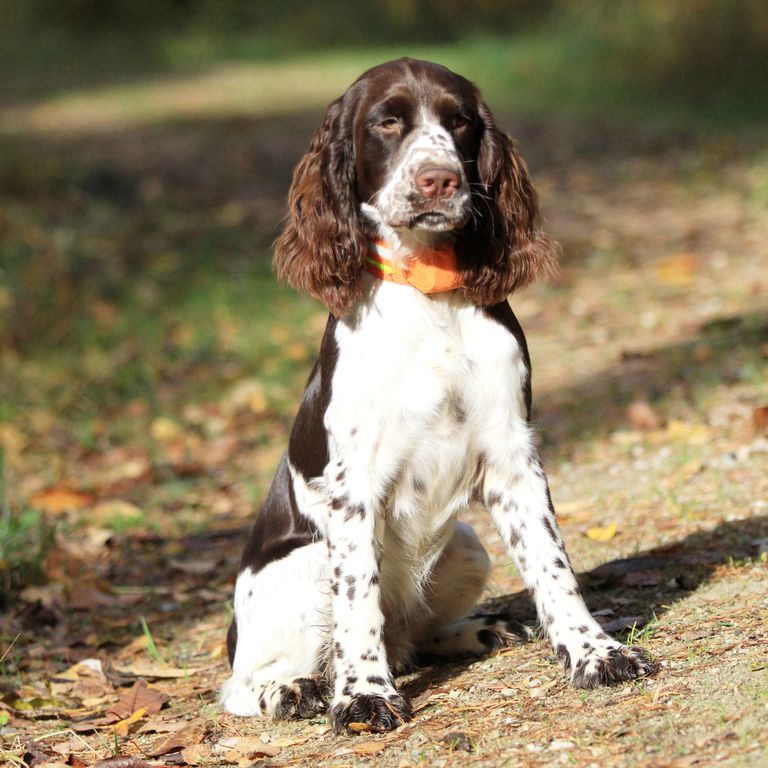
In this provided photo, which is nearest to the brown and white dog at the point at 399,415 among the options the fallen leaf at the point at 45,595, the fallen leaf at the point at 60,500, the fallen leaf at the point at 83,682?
the fallen leaf at the point at 83,682

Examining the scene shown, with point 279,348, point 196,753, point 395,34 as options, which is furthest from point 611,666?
point 395,34

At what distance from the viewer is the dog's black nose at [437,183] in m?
3.51

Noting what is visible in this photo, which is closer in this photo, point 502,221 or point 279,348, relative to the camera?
point 502,221

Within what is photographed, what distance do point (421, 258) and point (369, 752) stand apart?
4.65ft

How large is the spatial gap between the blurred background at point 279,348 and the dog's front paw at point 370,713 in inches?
14.1

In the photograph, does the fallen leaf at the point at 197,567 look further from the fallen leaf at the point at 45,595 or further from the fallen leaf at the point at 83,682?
the fallen leaf at the point at 83,682

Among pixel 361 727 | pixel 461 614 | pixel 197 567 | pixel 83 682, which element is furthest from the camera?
pixel 197 567

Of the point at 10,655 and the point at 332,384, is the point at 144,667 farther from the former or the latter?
the point at 332,384

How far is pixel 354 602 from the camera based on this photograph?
363 cm

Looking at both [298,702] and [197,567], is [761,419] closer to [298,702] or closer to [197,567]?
[197,567]

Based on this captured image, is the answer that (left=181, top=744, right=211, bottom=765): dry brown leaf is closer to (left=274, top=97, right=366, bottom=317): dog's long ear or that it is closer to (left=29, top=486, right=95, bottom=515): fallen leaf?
(left=274, top=97, right=366, bottom=317): dog's long ear

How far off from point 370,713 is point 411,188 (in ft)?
4.82

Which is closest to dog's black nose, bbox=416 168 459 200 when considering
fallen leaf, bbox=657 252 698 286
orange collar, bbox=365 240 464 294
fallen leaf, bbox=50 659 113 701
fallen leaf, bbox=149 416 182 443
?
orange collar, bbox=365 240 464 294

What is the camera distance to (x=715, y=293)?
840 centimetres
